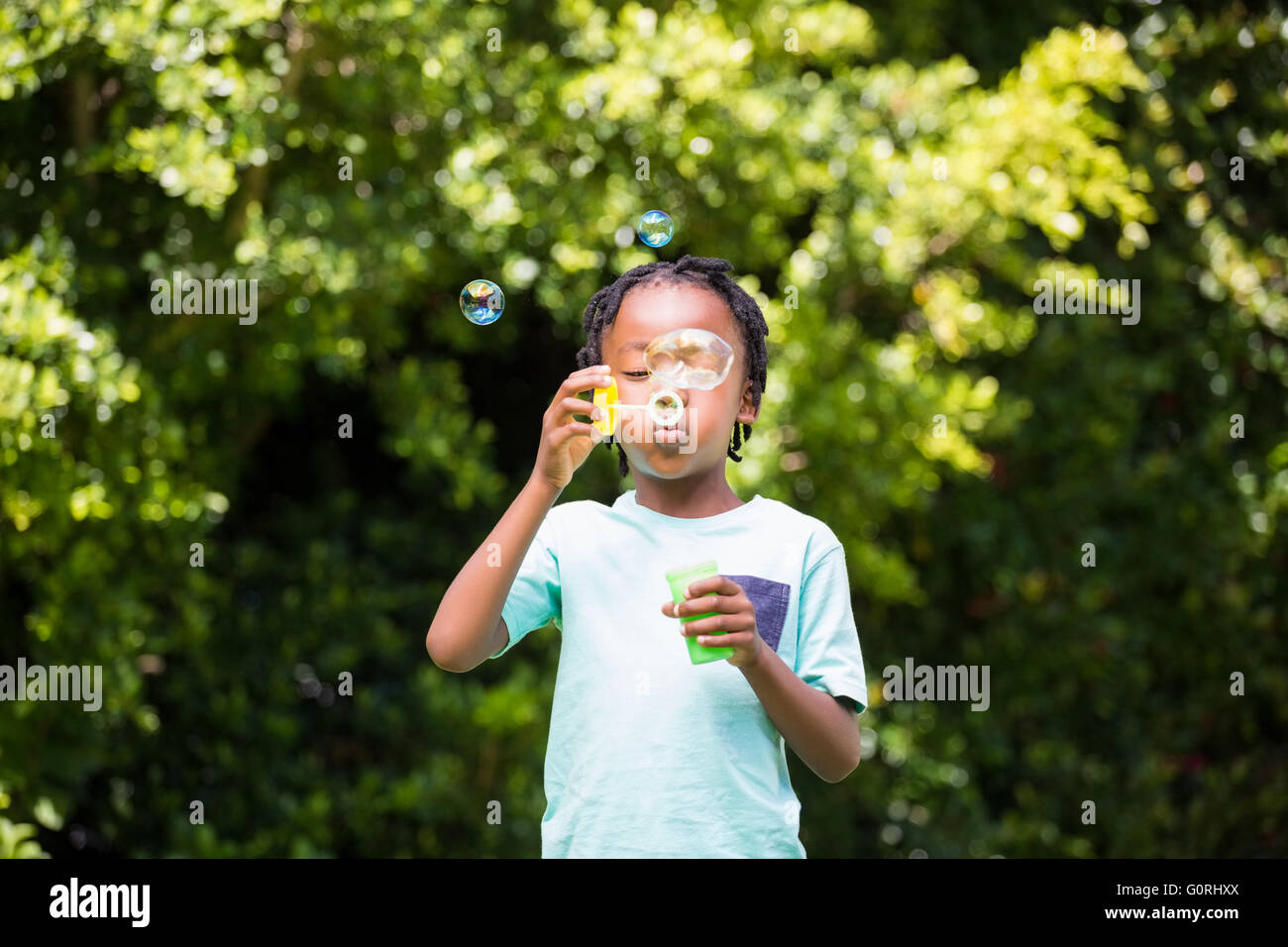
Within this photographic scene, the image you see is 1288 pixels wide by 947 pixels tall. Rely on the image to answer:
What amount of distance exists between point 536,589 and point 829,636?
34 cm

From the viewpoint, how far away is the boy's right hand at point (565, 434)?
141 cm

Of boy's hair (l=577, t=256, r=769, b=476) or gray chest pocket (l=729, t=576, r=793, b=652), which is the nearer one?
gray chest pocket (l=729, t=576, r=793, b=652)

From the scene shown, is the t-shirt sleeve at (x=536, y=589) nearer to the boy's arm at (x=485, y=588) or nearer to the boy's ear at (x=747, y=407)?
the boy's arm at (x=485, y=588)

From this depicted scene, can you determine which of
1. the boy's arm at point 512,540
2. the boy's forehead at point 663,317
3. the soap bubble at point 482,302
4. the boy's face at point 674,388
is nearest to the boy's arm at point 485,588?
the boy's arm at point 512,540

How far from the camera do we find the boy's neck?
5.08 feet

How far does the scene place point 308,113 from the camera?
12.3 ft

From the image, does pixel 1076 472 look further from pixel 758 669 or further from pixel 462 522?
pixel 758 669

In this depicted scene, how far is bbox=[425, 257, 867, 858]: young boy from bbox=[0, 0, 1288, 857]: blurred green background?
1.85 metres

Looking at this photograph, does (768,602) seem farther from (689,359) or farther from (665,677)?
(689,359)

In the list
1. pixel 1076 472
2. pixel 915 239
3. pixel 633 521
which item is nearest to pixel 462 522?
pixel 915 239

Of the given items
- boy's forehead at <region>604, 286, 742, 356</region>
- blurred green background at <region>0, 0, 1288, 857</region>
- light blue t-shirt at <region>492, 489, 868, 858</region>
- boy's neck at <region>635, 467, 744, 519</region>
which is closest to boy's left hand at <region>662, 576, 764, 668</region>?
light blue t-shirt at <region>492, 489, 868, 858</region>

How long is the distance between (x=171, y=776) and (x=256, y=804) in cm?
27

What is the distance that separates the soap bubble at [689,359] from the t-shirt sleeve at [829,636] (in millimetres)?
253

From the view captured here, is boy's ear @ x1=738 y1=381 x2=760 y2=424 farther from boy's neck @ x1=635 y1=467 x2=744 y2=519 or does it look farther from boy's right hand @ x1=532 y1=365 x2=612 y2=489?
boy's right hand @ x1=532 y1=365 x2=612 y2=489
